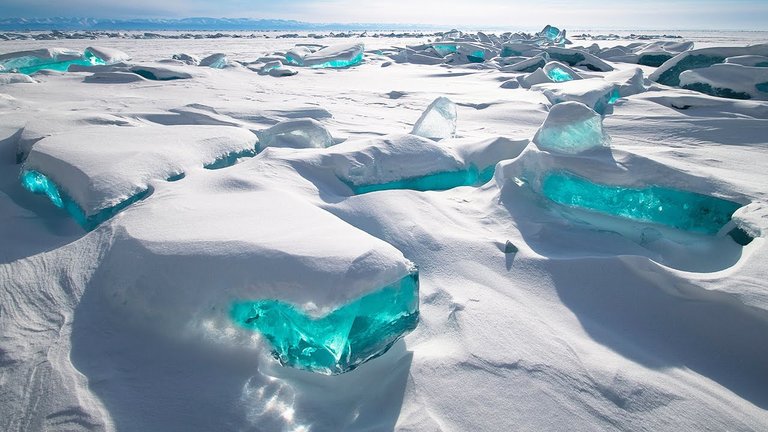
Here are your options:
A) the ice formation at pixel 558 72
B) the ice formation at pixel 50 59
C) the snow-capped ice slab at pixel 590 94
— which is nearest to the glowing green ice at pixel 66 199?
the snow-capped ice slab at pixel 590 94

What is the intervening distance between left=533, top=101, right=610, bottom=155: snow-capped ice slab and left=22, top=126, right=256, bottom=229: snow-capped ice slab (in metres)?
1.45

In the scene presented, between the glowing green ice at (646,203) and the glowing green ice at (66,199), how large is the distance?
5.15 feet

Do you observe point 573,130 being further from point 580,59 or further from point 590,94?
point 580,59

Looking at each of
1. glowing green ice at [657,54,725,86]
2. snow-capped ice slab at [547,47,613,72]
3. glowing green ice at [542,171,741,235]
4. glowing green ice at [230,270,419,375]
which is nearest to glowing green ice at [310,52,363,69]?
snow-capped ice slab at [547,47,613,72]

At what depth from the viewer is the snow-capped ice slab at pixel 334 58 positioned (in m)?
7.73

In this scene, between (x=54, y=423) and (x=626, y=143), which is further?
(x=626, y=143)

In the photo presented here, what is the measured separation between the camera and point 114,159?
5.16 ft

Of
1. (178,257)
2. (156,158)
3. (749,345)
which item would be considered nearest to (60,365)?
(178,257)

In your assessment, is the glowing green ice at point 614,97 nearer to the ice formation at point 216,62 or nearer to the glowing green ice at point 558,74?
the glowing green ice at point 558,74

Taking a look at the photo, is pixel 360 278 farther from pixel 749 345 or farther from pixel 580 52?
pixel 580 52

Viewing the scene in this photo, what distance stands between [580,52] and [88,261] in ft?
26.6

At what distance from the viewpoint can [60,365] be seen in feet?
3.02

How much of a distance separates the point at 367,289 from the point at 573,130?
1.37 m

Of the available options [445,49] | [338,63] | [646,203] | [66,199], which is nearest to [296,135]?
[66,199]
